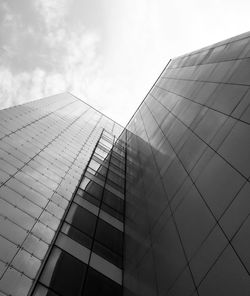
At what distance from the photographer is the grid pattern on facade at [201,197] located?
7844 mm

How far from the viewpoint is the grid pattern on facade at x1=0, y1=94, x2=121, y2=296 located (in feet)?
39.1

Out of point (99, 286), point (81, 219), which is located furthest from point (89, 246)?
point (99, 286)

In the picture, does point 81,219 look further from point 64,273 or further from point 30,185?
point 64,273

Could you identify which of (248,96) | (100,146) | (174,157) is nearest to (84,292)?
(174,157)

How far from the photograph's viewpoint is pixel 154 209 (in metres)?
14.9

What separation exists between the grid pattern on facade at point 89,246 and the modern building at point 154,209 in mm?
56

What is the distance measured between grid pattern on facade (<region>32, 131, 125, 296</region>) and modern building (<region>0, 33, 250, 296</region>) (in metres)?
0.06

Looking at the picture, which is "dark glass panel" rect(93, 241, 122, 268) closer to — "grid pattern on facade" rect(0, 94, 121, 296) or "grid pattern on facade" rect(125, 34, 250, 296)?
"grid pattern on facade" rect(125, 34, 250, 296)

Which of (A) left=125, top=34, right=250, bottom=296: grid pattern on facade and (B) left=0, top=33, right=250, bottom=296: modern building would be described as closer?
(A) left=125, top=34, right=250, bottom=296: grid pattern on facade

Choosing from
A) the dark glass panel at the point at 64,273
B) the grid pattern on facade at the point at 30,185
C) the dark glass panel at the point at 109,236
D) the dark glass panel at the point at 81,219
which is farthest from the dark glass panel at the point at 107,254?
the grid pattern on facade at the point at 30,185

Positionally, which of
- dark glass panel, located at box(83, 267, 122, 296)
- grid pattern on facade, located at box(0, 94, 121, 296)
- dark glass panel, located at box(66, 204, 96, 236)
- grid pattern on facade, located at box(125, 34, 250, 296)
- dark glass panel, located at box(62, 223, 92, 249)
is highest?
grid pattern on facade, located at box(125, 34, 250, 296)

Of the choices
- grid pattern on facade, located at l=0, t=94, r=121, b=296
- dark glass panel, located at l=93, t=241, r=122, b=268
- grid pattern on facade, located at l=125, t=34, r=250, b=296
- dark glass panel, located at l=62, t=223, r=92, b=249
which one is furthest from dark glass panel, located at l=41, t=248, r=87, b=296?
grid pattern on facade, located at l=125, t=34, r=250, b=296

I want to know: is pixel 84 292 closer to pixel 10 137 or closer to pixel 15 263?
pixel 15 263

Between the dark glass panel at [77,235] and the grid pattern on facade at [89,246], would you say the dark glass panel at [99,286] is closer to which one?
the grid pattern on facade at [89,246]
